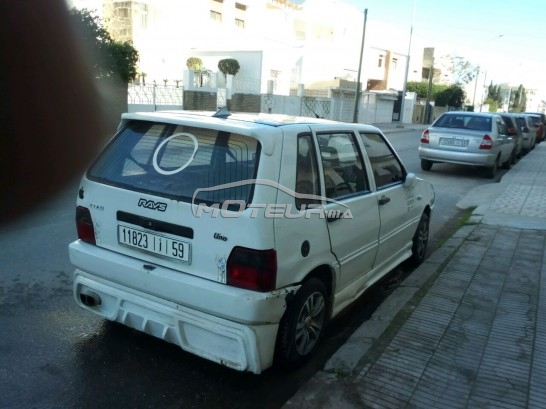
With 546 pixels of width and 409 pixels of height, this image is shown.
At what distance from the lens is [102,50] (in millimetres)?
13227

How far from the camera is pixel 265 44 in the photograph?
109ft

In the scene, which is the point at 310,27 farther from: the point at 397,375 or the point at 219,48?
the point at 397,375

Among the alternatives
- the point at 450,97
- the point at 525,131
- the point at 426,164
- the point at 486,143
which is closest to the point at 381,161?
the point at 486,143

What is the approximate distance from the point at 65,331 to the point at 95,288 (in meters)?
0.62

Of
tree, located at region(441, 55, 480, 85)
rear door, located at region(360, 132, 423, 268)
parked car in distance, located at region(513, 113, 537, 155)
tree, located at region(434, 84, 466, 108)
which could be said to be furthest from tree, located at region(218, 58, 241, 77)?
tree, located at region(441, 55, 480, 85)

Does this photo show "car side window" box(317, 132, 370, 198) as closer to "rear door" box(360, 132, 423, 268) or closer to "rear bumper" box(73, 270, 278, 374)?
"rear door" box(360, 132, 423, 268)

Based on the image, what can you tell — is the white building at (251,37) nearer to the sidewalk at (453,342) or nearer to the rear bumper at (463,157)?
the rear bumper at (463,157)

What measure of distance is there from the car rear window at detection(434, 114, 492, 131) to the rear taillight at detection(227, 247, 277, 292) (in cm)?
1151

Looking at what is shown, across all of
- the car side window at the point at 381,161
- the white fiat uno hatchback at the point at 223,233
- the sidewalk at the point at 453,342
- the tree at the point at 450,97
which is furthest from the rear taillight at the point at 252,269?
the tree at the point at 450,97

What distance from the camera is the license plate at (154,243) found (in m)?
2.96

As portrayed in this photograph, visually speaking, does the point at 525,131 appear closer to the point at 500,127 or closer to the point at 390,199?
the point at 500,127

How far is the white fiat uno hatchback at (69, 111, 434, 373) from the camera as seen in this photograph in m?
2.83

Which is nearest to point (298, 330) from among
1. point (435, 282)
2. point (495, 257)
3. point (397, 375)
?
point (397, 375)

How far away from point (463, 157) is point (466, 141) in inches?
16.4
